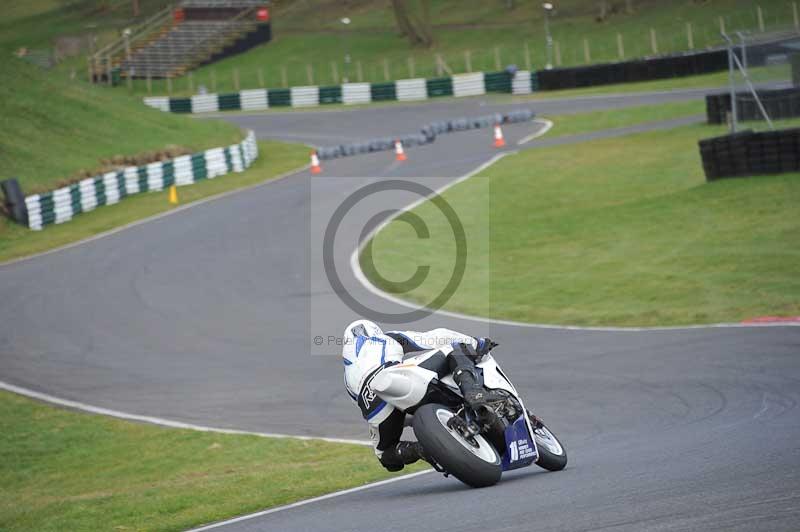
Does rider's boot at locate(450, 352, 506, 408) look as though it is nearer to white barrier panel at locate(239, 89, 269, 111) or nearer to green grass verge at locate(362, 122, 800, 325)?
green grass verge at locate(362, 122, 800, 325)

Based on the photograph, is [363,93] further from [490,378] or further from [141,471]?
[490,378]

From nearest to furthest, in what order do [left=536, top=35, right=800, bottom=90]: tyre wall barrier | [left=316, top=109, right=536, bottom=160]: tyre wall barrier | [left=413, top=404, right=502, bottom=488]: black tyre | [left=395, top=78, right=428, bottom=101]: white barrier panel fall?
[left=413, top=404, right=502, bottom=488]: black tyre, [left=316, top=109, right=536, bottom=160]: tyre wall barrier, [left=536, top=35, right=800, bottom=90]: tyre wall barrier, [left=395, top=78, right=428, bottom=101]: white barrier panel

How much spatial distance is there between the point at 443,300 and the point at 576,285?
2.38 meters

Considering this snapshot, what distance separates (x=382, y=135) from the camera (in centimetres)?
4334

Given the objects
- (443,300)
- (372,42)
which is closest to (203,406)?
(443,300)

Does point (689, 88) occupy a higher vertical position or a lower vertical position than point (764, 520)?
higher

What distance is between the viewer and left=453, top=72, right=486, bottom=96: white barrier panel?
55.9m

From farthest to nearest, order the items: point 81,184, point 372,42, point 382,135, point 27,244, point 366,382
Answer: point 372,42, point 382,135, point 81,184, point 27,244, point 366,382

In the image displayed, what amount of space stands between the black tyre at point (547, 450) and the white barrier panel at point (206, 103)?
176 ft

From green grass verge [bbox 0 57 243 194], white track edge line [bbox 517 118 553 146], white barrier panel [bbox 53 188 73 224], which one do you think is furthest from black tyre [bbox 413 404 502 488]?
white track edge line [bbox 517 118 553 146]

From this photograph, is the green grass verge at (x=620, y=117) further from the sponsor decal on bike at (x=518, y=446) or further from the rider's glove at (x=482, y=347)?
the sponsor decal on bike at (x=518, y=446)

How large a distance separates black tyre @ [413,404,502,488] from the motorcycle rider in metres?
0.32

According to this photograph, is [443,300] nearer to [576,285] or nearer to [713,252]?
[576,285]

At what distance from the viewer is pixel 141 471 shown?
12.2 metres
